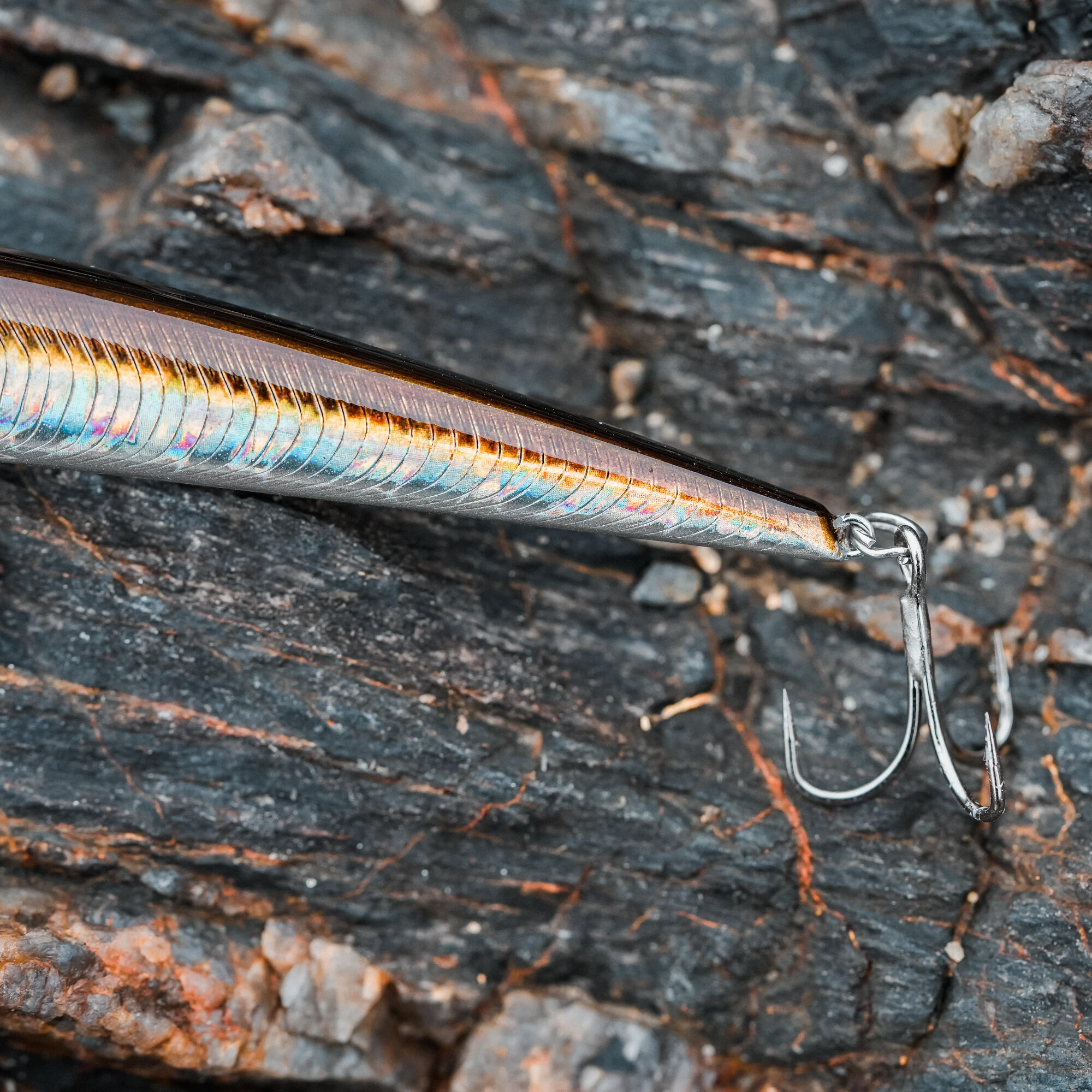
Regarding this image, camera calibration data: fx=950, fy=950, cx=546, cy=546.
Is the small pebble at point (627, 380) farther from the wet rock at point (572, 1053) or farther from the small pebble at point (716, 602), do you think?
the wet rock at point (572, 1053)

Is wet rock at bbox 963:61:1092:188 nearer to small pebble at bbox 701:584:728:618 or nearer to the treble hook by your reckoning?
the treble hook

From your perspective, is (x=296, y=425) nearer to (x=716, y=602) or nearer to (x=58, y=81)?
(x=716, y=602)

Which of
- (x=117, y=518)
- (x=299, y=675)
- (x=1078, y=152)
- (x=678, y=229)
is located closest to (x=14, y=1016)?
(x=299, y=675)

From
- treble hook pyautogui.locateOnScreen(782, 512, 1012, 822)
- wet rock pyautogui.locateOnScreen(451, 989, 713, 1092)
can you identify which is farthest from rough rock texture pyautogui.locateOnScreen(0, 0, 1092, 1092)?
treble hook pyautogui.locateOnScreen(782, 512, 1012, 822)

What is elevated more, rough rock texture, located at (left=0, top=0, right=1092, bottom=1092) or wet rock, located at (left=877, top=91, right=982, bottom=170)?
wet rock, located at (left=877, top=91, right=982, bottom=170)

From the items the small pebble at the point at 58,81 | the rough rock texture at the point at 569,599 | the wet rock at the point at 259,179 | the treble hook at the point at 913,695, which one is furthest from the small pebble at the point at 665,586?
the small pebble at the point at 58,81

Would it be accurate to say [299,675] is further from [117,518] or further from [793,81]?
[793,81]

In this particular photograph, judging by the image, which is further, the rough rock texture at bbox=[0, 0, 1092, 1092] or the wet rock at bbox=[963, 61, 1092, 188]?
the rough rock texture at bbox=[0, 0, 1092, 1092]
